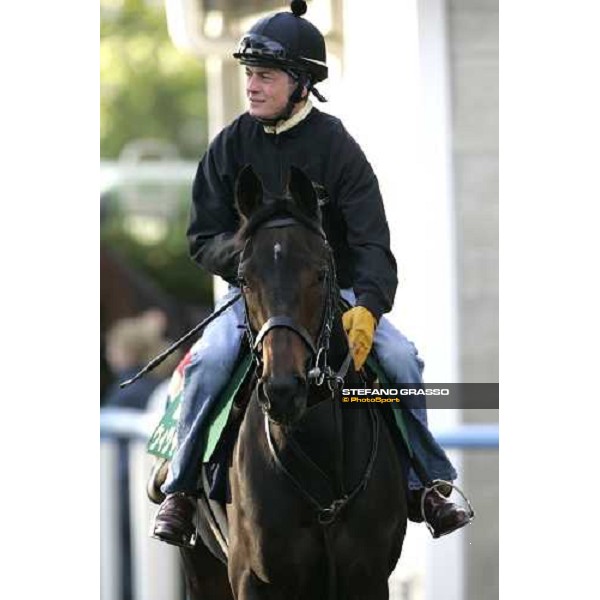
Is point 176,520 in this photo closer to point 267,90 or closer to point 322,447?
point 322,447

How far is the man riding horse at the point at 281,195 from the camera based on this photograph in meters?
4.59

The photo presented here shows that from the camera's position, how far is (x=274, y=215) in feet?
13.8

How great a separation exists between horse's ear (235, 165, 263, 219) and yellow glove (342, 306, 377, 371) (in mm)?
409

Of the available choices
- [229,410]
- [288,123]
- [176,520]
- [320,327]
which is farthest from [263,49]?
[176,520]

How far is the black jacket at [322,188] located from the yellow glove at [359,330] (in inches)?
2.8

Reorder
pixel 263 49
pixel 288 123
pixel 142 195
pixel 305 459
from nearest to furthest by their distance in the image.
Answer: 1. pixel 305 459
2. pixel 263 49
3. pixel 288 123
4. pixel 142 195

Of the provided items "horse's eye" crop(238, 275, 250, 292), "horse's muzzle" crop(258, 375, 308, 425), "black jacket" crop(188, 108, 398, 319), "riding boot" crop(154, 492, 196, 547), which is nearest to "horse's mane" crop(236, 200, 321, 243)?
"horse's eye" crop(238, 275, 250, 292)

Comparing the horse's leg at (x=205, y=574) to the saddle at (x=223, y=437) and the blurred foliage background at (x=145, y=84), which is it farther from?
the blurred foliage background at (x=145, y=84)

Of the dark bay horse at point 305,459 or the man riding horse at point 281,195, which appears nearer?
the dark bay horse at point 305,459

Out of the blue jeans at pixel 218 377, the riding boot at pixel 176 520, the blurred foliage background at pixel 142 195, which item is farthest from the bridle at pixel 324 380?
the blurred foliage background at pixel 142 195

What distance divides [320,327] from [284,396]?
10.8 inches

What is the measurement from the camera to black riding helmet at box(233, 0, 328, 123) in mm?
4566

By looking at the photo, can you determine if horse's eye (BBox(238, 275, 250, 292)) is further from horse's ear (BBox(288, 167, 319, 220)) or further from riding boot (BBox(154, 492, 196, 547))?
riding boot (BBox(154, 492, 196, 547))
